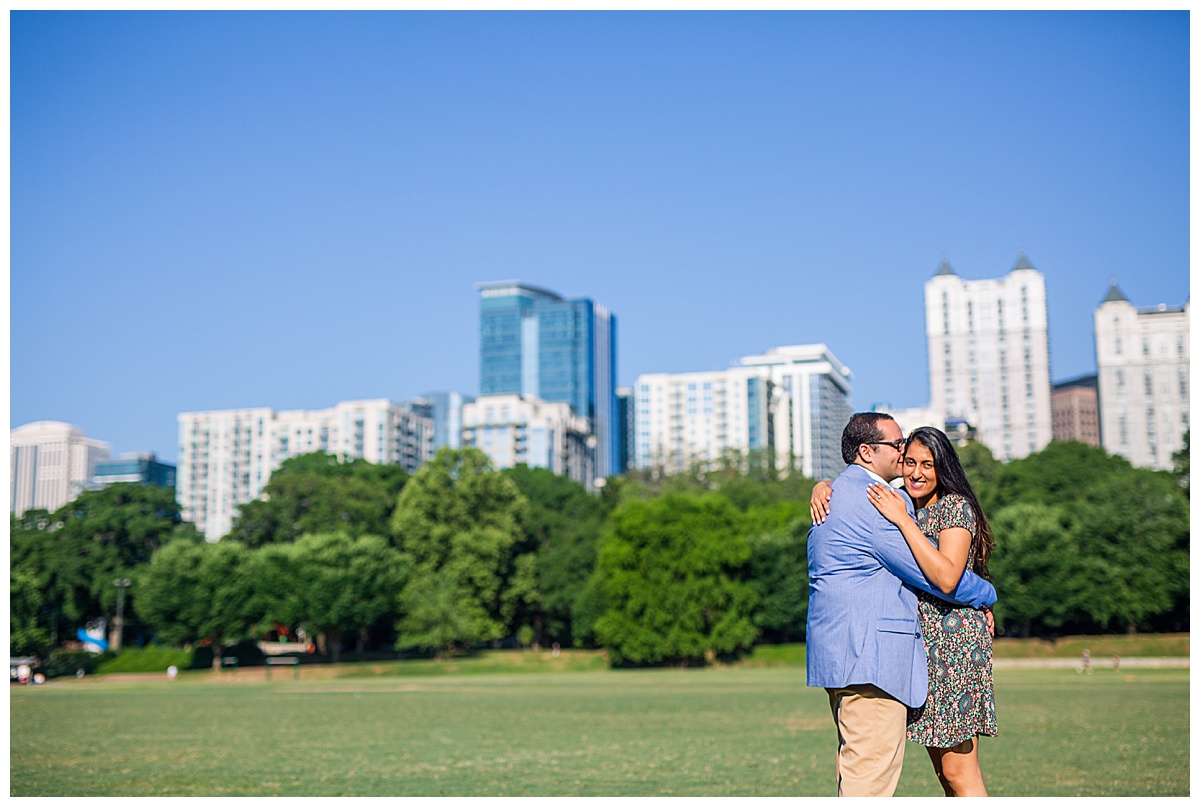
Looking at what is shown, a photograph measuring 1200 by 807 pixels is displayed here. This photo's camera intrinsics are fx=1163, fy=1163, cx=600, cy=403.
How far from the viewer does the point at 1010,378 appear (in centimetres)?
19788

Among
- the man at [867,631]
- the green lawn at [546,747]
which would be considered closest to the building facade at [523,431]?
the green lawn at [546,747]

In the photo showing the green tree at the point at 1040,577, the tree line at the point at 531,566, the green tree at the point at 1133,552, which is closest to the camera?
the green tree at the point at 1040,577

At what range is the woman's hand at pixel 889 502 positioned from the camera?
17.4 ft

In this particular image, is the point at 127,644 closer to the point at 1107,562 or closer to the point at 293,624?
the point at 293,624

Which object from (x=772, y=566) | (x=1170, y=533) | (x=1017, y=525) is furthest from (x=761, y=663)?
(x=1170, y=533)

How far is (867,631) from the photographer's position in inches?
210

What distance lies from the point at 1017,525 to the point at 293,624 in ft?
116

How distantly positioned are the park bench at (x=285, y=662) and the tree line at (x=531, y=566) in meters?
1.96

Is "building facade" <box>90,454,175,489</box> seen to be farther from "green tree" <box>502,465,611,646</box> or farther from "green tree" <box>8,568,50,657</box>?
"green tree" <box>8,568,50,657</box>

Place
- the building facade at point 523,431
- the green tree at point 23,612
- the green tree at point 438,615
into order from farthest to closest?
the building facade at point 523,431
the green tree at point 438,615
the green tree at point 23,612

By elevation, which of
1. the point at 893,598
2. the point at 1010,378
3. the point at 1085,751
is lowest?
the point at 1085,751

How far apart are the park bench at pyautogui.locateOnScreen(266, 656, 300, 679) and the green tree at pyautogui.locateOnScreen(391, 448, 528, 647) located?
6.59m

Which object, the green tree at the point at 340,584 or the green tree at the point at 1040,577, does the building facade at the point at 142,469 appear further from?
the green tree at the point at 1040,577

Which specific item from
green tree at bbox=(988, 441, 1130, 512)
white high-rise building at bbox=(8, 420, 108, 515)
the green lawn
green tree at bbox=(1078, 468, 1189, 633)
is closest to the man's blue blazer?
the green lawn
